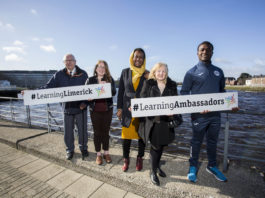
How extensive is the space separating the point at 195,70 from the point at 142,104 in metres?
1.07

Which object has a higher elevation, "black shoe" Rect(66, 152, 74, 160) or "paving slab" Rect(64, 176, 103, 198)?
"black shoe" Rect(66, 152, 74, 160)

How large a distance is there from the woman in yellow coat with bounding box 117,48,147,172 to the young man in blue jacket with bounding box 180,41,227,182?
0.78 metres

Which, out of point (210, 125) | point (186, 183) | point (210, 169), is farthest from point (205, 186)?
point (210, 125)

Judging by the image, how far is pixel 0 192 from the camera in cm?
228

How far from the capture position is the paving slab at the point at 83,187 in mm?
2266

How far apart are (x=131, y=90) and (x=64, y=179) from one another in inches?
Answer: 78.0

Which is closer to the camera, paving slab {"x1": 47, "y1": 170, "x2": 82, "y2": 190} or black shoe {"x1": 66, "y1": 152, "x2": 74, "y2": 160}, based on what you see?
paving slab {"x1": 47, "y1": 170, "x2": 82, "y2": 190}

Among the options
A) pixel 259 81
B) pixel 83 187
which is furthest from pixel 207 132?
pixel 259 81

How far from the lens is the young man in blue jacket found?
7.77 feet

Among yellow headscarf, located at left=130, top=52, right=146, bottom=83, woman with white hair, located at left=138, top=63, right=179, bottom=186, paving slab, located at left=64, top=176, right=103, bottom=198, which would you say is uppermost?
yellow headscarf, located at left=130, top=52, right=146, bottom=83

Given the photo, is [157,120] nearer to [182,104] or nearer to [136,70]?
[182,104]

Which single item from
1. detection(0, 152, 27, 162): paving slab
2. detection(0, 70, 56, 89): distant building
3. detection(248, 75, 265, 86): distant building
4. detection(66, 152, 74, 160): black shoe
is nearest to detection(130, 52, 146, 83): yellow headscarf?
detection(66, 152, 74, 160): black shoe

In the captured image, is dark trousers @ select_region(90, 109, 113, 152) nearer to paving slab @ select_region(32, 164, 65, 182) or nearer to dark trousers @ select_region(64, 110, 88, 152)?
dark trousers @ select_region(64, 110, 88, 152)

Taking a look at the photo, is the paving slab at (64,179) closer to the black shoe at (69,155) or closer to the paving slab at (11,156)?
the black shoe at (69,155)
